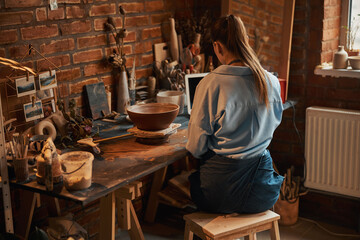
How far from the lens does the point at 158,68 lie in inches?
124

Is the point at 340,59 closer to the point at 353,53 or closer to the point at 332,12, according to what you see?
the point at 353,53

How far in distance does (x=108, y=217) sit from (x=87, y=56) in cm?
97

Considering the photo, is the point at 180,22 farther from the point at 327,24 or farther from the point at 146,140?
the point at 146,140

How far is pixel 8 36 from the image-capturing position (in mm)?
2266

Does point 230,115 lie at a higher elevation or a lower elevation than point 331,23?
lower

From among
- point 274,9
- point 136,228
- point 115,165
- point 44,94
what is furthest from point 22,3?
point 274,9

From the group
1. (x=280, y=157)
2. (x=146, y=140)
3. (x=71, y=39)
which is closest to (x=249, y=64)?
(x=146, y=140)

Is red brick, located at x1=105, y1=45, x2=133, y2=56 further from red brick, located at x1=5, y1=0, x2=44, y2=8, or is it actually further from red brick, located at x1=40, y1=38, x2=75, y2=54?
red brick, located at x1=5, y1=0, x2=44, y2=8

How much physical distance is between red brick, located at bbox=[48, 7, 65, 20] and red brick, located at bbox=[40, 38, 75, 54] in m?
0.12

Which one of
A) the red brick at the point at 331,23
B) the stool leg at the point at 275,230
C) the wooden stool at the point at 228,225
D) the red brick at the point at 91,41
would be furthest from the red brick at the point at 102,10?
the stool leg at the point at 275,230

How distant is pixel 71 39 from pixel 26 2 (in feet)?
1.11

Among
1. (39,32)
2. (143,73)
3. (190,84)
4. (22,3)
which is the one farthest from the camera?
(143,73)

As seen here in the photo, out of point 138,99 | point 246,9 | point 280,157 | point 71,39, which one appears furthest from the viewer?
point 280,157

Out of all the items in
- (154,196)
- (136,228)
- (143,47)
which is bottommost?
(154,196)
